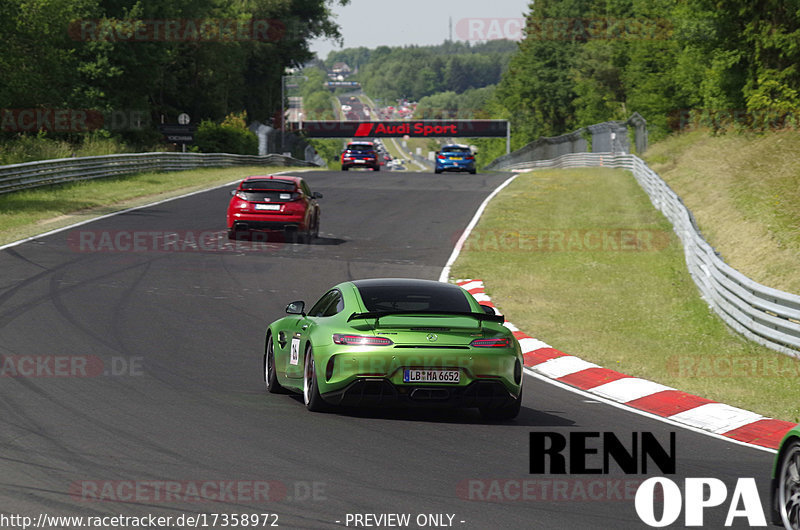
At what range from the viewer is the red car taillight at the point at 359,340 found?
966 centimetres

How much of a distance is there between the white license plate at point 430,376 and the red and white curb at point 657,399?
2.45 m

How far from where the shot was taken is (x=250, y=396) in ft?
36.2

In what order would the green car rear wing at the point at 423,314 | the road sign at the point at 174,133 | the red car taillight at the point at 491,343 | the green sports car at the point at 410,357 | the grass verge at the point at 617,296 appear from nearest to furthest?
the green sports car at the point at 410,357
the red car taillight at the point at 491,343
the green car rear wing at the point at 423,314
the grass verge at the point at 617,296
the road sign at the point at 174,133

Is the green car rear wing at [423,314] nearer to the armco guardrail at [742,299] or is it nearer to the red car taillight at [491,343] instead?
the red car taillight at [491,343]

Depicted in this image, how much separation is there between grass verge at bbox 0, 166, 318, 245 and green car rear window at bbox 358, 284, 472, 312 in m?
16.2

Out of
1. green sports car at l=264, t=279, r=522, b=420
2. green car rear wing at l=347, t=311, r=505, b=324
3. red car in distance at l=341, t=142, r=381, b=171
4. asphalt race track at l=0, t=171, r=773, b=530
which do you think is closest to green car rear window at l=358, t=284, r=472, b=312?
green sports car at l=264, t=279, r=522, b=420

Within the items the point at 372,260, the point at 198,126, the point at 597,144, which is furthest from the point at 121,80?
the point at 372,260

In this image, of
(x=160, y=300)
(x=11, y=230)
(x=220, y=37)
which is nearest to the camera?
(x=160, y=300)

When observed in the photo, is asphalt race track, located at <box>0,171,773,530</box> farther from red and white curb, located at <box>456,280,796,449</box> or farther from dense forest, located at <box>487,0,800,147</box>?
Answer: dense forest, located at <box>487,0,800,147</box>

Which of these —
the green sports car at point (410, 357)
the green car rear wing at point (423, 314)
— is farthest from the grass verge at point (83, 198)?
the green car rear wing at point (423, 314)

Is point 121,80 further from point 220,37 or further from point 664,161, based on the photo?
point 664,161

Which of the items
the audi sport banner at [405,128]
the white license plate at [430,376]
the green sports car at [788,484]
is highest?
the green sports car at [788,484]

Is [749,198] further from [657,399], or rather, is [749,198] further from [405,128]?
[405,128]

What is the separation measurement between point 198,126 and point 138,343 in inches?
2482
